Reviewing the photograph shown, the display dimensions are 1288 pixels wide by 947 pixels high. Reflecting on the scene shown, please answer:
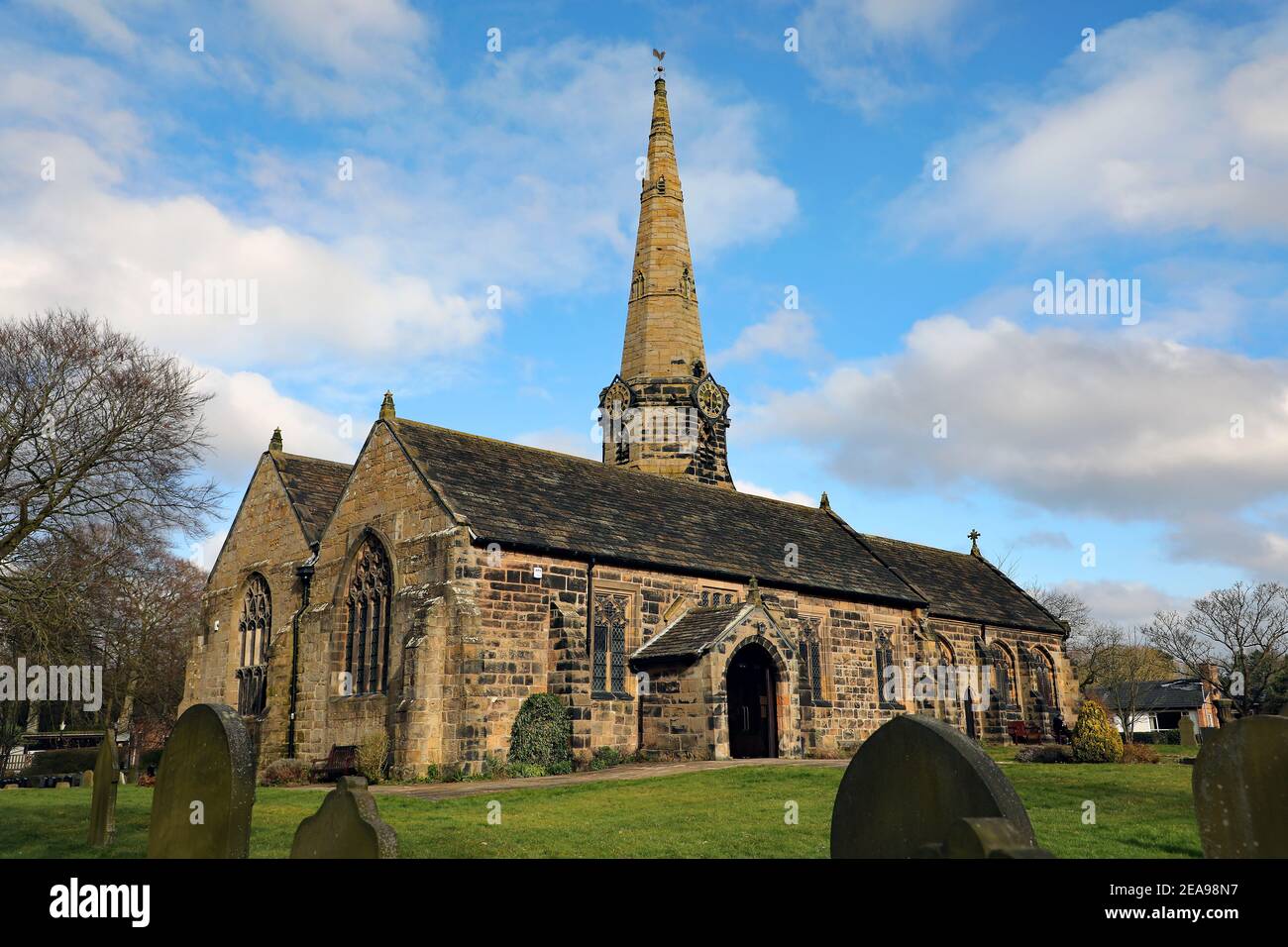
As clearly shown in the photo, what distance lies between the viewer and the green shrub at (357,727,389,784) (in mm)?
21297

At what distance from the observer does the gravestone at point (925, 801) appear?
4.59 metres

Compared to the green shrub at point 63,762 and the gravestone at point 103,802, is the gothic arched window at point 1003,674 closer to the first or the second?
the gravestone at point 103,802

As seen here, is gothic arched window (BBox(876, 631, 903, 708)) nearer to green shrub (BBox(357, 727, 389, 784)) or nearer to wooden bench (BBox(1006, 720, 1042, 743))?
wooden bench (BBox(1006, 720, 1042, 743))

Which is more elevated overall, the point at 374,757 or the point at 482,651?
the point at 482,651

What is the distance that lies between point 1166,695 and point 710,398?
46059 millimetres

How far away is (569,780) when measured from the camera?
65.4 ft

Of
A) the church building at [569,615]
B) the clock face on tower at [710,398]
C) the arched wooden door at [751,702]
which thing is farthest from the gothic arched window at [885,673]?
the clock face on tower at [710,398]

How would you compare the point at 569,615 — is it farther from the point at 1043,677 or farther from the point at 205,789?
the point at 1043,677

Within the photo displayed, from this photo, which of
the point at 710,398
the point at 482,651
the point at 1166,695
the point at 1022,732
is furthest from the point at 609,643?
the point at 1166,695

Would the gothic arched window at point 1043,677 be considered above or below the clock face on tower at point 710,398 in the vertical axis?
below

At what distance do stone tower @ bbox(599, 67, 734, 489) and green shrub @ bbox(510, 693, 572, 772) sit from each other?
16.9 m

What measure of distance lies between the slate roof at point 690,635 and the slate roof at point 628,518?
5.68 ft
